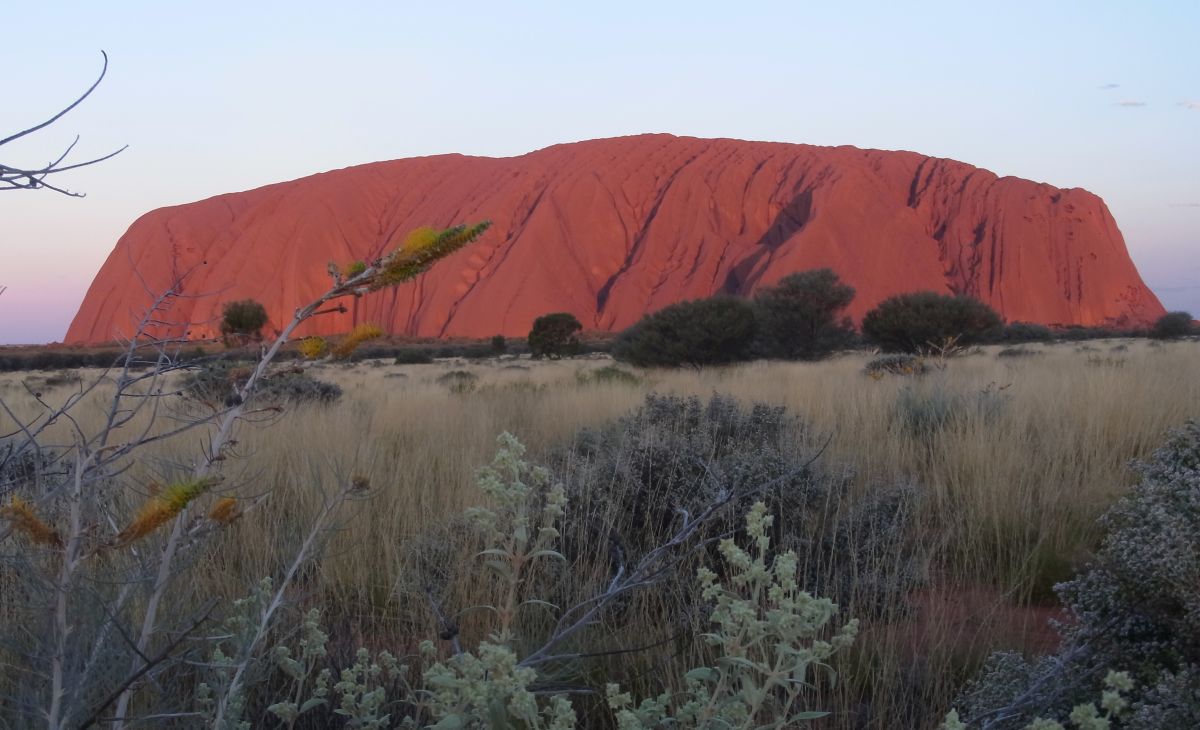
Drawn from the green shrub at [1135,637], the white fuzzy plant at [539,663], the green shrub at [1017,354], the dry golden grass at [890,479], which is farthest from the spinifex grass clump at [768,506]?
the green shrub at [1017,354]

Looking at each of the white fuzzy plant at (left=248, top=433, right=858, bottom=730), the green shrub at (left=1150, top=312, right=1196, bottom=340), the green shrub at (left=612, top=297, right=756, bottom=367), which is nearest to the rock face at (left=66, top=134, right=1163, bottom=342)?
the green shrub at (left=1150, top=312, right=1196, bottom=340)

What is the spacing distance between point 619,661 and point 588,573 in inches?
31.7

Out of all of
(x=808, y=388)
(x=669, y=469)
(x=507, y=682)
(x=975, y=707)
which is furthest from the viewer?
(x=808, y=388)

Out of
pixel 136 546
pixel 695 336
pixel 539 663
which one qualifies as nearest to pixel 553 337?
pixel 695 336

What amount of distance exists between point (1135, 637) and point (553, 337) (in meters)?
31.9

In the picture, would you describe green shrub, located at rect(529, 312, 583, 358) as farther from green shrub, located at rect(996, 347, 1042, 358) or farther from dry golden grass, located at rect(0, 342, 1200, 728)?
dry golden grass, located at rect(0, 342, 1200, 728)

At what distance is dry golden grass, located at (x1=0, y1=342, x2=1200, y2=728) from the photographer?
→ 2895 millimetres

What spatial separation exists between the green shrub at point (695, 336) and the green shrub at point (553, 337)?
13.0 meters

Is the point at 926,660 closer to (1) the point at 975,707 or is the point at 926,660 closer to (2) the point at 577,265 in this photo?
(1) the point at 975,707

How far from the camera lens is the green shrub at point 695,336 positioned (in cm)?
1958

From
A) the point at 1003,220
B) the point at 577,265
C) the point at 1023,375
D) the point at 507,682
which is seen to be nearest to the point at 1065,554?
the point at 507,682

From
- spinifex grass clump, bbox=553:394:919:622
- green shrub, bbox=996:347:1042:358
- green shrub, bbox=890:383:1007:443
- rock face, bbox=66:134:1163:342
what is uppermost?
rock face, bbox=66:134:1163:342

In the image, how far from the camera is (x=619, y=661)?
2676 mm

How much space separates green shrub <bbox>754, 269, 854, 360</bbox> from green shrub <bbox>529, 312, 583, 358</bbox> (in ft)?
39.1
